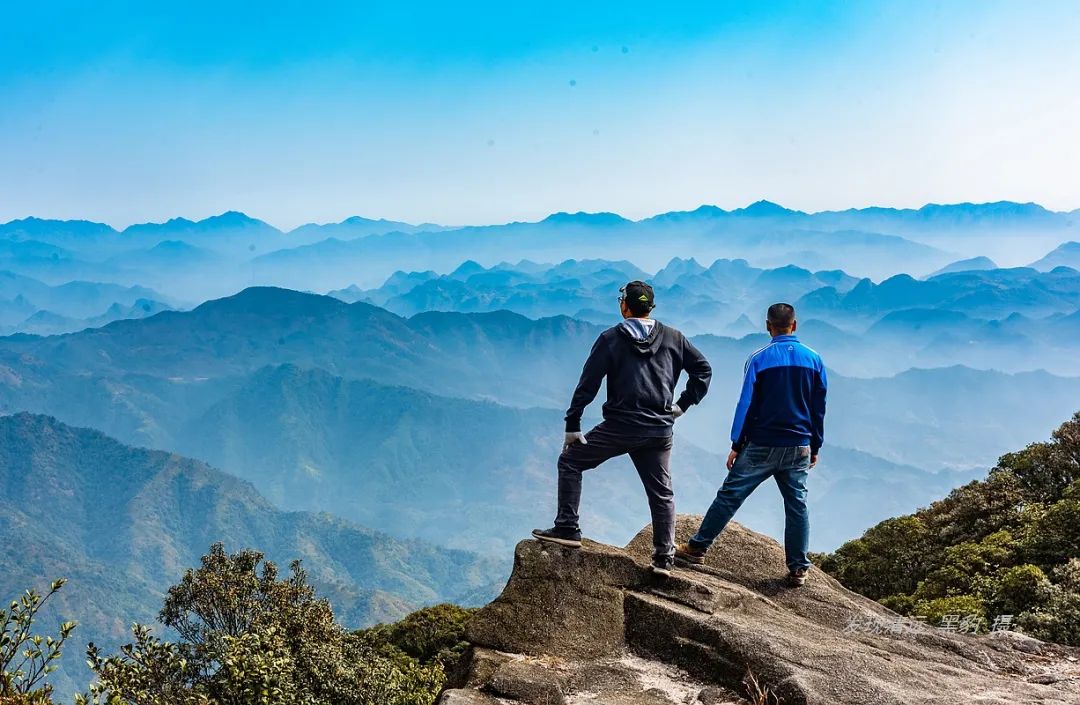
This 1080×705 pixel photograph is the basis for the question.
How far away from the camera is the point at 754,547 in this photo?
11164 millimetres

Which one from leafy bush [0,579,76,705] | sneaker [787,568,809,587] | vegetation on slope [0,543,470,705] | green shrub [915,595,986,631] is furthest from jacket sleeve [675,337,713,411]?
leafy bush [0,579,76,705]

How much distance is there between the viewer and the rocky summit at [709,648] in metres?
7.54

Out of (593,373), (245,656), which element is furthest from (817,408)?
(245,656)

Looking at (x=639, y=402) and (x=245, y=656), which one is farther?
(x=639, y=402)

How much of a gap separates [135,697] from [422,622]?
28221mm

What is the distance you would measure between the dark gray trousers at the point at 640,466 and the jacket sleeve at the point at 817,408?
1.89 m

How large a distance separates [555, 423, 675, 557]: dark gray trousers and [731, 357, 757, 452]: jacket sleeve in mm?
888

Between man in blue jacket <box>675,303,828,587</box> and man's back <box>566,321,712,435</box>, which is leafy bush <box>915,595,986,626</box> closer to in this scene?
man in blue jacket <box>675,303,828,587</box>

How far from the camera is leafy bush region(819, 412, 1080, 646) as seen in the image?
38.5 ft

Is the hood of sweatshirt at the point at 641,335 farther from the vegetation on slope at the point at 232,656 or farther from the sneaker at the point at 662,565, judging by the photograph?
the vegetation on slope at the point at 232,656

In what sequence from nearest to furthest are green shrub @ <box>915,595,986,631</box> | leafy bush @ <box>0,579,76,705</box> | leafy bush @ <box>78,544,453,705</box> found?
leafy bush @ <box>0,579,76,705</box> → leafy bush @ <box>78,544,453,705</box> → green shrub @ <box>915,595,986,631</box>

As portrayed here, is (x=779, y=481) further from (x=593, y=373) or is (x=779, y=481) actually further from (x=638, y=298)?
(x=638, y=298)

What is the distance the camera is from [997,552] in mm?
15414

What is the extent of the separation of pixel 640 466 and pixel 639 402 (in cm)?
97
